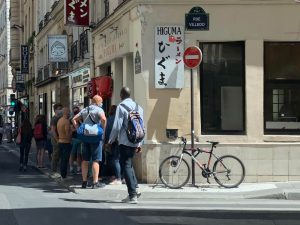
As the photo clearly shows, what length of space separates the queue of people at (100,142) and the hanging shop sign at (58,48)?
6675 mm

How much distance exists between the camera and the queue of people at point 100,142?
1087 centimetres

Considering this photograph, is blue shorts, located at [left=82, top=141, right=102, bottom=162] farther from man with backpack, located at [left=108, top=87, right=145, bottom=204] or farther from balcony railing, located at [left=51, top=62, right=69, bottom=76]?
balcony railing, located at [left=51, top=62, right=69, bottom=76]

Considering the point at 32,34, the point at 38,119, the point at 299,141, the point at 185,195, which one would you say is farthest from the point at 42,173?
the point at 32,34

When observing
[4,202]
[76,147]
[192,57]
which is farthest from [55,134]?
[4,202]

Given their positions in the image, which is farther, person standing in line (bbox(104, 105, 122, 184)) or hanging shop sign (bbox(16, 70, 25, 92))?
hanging shop sign (bbox(16, 70, 25, 92))

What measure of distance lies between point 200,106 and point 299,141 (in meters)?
2.35

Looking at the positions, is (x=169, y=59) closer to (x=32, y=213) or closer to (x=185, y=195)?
(x=185, y=195)

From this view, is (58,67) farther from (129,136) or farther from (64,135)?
(129,136)

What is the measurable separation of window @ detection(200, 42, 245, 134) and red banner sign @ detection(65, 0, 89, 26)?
6618 mm

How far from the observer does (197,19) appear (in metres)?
13.4

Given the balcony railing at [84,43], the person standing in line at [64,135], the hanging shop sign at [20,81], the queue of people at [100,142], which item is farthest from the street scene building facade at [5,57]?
the person standing in line at [64,135]

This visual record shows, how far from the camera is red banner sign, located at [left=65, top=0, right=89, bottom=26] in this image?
755 inches

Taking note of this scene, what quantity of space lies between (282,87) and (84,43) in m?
9.40

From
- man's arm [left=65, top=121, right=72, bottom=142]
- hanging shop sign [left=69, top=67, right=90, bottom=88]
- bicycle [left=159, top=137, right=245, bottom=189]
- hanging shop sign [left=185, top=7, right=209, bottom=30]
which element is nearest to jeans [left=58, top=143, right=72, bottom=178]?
man's arm [left=65, top=121, right=72, bottom=142]
